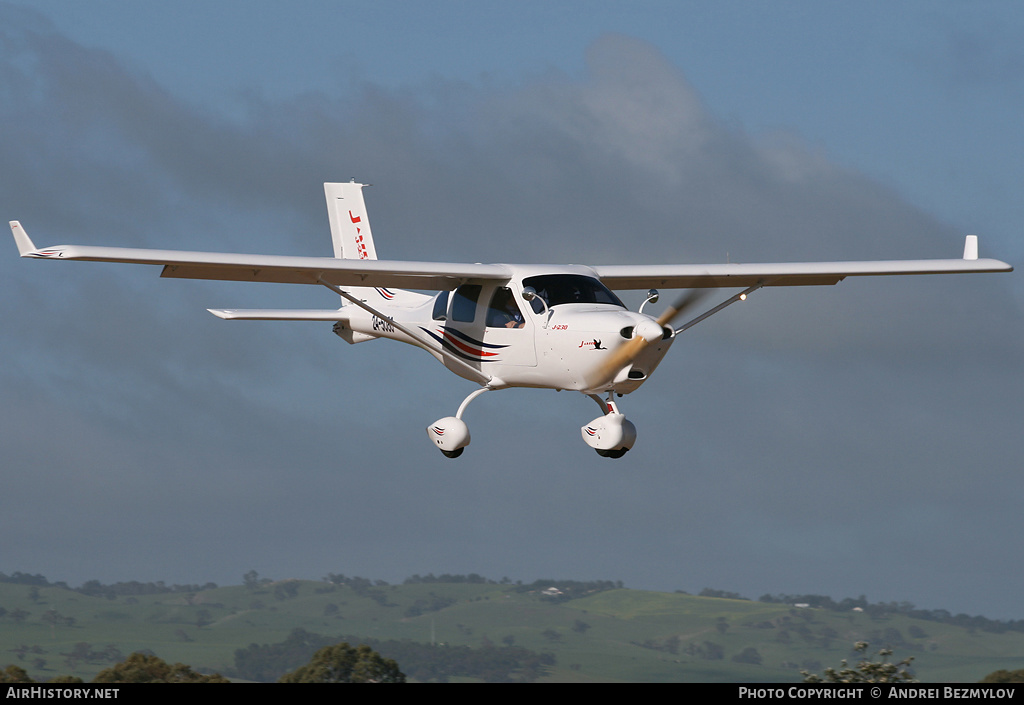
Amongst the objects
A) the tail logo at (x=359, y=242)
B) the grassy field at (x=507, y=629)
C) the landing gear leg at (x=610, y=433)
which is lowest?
the grassy field at (x=507, y=629)

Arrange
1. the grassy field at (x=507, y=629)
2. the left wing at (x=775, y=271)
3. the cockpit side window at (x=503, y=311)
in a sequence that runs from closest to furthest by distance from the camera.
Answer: the cockpit side window at (x=503, y=311), the left wing at (x=775, y=271), the grassy field at (x=507, y=629)

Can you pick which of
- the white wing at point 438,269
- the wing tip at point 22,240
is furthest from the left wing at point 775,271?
the wing tip at point 22,240

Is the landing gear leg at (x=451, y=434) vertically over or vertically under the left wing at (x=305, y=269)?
under

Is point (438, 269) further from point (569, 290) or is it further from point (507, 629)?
point (507, 629)

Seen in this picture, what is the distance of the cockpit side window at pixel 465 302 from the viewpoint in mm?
16953

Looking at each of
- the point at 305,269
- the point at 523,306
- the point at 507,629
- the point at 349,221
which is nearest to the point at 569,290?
the point at 523,306

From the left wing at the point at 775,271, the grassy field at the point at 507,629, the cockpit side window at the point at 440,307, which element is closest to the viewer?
the cockpit side window at the point at 440,307

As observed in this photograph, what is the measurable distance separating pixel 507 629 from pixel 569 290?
149 ft

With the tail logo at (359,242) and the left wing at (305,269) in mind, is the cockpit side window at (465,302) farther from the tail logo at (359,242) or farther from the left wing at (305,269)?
the tail logo at (359,242)

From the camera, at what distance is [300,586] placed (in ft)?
199

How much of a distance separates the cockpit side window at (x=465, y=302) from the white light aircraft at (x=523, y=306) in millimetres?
22

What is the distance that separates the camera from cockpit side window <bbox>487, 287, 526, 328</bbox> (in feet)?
53.3
